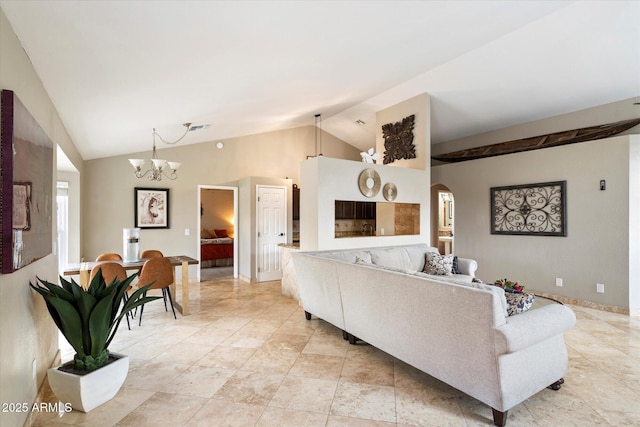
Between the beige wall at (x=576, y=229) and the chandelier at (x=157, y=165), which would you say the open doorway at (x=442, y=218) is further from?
the chandelier at (x=157, y=165)

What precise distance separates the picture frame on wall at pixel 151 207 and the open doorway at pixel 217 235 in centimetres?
86

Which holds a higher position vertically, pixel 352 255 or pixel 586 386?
pixel 352 255

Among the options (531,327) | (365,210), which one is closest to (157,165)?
(531,327)

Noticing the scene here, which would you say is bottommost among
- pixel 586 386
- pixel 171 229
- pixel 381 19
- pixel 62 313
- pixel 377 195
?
pixel 586 386

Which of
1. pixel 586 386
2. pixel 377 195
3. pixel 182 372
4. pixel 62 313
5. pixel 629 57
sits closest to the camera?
pixel 62 313

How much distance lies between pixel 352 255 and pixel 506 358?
7.62ft

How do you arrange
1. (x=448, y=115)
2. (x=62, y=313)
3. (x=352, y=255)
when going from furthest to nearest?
(x=448, y=115) → (x=352, y=255) → (x=62, y=313)

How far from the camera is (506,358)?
6.07 feet

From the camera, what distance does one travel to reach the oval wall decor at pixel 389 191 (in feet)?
16.1

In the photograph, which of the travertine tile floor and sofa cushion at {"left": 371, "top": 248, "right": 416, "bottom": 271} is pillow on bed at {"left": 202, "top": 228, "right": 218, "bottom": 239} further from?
sofa cushion at {"left": 371, "top": 248, "right": 416, "bottom": 271}

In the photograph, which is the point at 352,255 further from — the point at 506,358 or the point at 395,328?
the point at 506,358

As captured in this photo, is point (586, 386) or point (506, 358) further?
point (586, 386)

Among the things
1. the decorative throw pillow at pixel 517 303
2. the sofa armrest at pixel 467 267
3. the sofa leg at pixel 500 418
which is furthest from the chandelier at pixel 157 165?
the sofa armrest at pixel 467 267

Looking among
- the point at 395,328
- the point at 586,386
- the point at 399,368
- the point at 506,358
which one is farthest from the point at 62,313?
the point at 586,386
